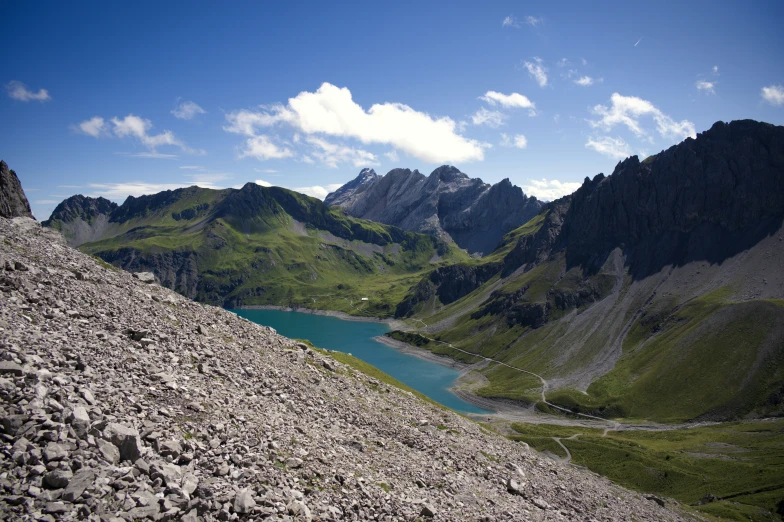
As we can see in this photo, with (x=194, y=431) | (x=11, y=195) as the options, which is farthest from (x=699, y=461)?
(x=11, y=195)

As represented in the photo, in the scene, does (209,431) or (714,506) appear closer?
(209,431)

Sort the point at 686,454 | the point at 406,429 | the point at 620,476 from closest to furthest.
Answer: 1. the point at 406,429
2. the point at 620,476
3. the point at 686,454

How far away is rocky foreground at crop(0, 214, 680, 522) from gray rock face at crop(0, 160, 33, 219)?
45.6 metres

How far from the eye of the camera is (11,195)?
8544 centimetres

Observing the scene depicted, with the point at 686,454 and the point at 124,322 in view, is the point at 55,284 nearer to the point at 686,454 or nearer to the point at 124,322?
the point at 124,322

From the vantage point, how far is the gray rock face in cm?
8205

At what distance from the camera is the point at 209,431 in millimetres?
23422

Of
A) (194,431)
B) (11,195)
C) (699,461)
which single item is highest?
(11,195)

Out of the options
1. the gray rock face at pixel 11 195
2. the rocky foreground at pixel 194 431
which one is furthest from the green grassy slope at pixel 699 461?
the gray rock face at pixel 11 195

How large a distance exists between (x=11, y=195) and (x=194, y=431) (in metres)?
90.9

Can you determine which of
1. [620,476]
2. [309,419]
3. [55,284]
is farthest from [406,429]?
[620,476]

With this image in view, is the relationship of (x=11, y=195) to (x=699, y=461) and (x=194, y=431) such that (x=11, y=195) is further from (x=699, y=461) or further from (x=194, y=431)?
(x=699, y=461)

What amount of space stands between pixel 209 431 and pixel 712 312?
226 meters

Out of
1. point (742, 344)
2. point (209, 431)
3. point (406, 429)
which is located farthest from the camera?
point (742, 344)
